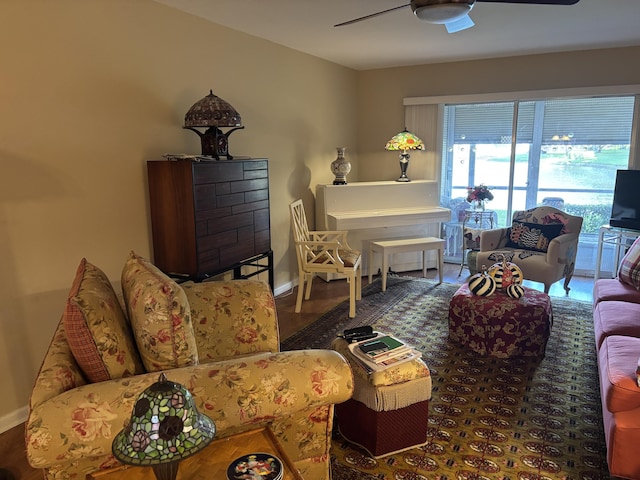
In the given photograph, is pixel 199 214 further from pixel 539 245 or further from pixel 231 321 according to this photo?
pixel 539 245

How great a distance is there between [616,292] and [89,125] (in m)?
3.47

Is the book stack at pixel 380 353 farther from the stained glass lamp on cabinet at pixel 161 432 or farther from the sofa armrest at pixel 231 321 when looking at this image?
the stained glass lamp on cabinet at pixel 161 432

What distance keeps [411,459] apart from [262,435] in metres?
0.93

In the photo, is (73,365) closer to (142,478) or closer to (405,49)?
(142,478)

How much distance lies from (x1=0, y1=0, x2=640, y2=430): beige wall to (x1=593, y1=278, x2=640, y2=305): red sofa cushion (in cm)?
274

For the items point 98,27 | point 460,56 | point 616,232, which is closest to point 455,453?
point 98,27

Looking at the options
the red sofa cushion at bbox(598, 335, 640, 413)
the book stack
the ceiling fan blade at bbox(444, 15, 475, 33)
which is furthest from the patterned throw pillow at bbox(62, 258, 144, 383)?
the ceiling fan blade at bbox(444, 15, 475, 33)

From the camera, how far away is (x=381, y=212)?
16.4 feet

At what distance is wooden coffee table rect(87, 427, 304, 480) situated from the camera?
4.40 feet

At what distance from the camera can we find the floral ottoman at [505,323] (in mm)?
3061

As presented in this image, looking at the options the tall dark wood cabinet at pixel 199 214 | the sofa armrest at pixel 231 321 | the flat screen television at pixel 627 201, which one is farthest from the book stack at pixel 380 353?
the flat screen television at pixel 627 201

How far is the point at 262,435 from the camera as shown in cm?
154

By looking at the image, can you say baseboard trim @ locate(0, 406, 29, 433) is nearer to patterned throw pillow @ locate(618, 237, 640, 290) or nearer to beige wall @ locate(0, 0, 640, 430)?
beige wall @ locate(0, 0, 640, 430)

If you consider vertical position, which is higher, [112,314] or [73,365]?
[112,314]
